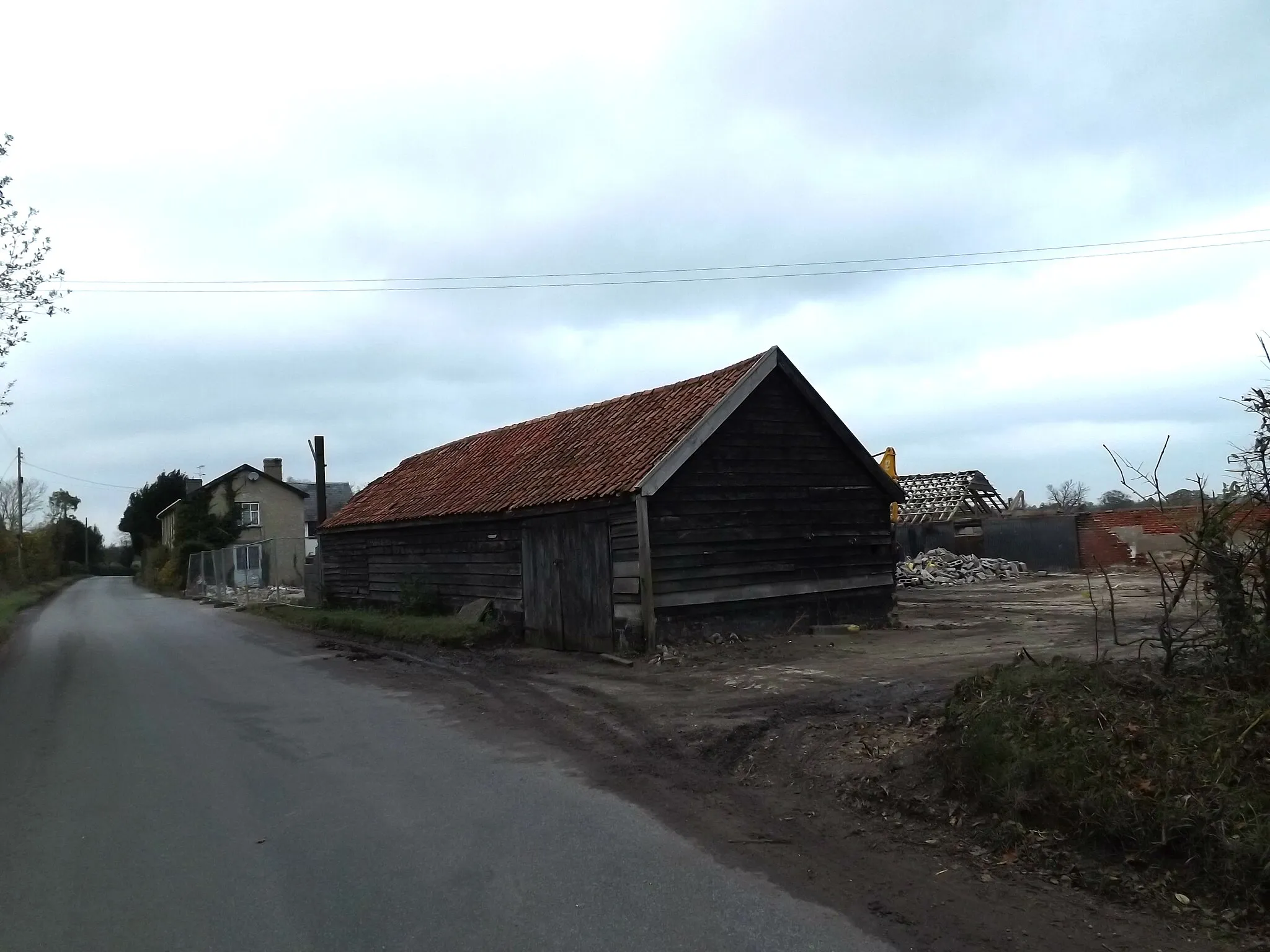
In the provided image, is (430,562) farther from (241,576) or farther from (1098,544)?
(241,576)

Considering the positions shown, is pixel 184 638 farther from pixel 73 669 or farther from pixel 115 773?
pixel 115 773

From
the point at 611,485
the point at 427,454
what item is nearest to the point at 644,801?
the point at 611,485

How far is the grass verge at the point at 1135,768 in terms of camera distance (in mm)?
4770

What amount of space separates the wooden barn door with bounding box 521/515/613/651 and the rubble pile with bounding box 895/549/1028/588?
15.7 meters

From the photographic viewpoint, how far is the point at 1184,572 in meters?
6.33

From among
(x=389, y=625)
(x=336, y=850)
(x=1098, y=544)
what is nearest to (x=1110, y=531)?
(x=1098, y=544)

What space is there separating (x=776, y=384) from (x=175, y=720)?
10535 millimetres

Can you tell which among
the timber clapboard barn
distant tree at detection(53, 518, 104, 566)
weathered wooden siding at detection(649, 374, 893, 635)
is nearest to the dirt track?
the timber clapboard barn

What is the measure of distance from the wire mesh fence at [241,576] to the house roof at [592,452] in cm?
1166

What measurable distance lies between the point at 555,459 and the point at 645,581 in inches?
200

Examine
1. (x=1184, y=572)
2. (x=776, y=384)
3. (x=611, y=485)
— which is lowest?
(x=1184, y=572)

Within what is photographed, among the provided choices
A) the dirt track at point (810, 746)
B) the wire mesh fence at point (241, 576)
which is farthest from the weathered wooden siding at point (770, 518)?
the wire mesh fence at point (241, 576)

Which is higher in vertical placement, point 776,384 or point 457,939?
point 776,384

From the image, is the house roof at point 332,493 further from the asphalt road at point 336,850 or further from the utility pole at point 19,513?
the asphalt road at point 336,850
